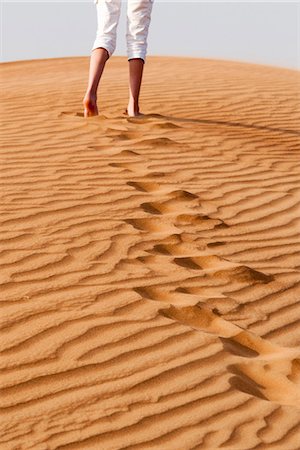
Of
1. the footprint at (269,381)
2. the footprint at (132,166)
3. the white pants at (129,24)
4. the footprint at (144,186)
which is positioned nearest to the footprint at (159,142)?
the footprint at (132,166)

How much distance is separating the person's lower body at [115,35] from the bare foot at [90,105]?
0.09 ft

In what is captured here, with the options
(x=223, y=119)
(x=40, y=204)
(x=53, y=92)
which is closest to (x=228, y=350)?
(x=40, y=204)

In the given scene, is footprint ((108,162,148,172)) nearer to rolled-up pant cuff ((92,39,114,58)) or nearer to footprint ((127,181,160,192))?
footprint ((127,181,160,192))

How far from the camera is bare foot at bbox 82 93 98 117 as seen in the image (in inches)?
334

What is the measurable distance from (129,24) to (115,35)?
Answer: 151mm

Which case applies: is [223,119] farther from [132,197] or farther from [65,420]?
[65,420]

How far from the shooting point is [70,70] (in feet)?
45.4

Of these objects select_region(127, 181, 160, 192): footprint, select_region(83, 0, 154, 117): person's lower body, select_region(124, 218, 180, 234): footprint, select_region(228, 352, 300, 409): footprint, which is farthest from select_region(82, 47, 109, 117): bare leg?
select_region(228, 352, 300, 409): footprint

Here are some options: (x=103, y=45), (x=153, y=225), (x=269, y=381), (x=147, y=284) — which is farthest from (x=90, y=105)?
(x=269, y=381)

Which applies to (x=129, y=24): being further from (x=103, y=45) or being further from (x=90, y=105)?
(x=90, y=105)

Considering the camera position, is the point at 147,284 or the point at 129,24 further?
the point at 129,24

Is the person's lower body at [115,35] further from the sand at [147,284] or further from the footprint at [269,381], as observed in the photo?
the footprint at [269,381]

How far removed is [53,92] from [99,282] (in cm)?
577

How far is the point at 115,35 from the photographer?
830cm
